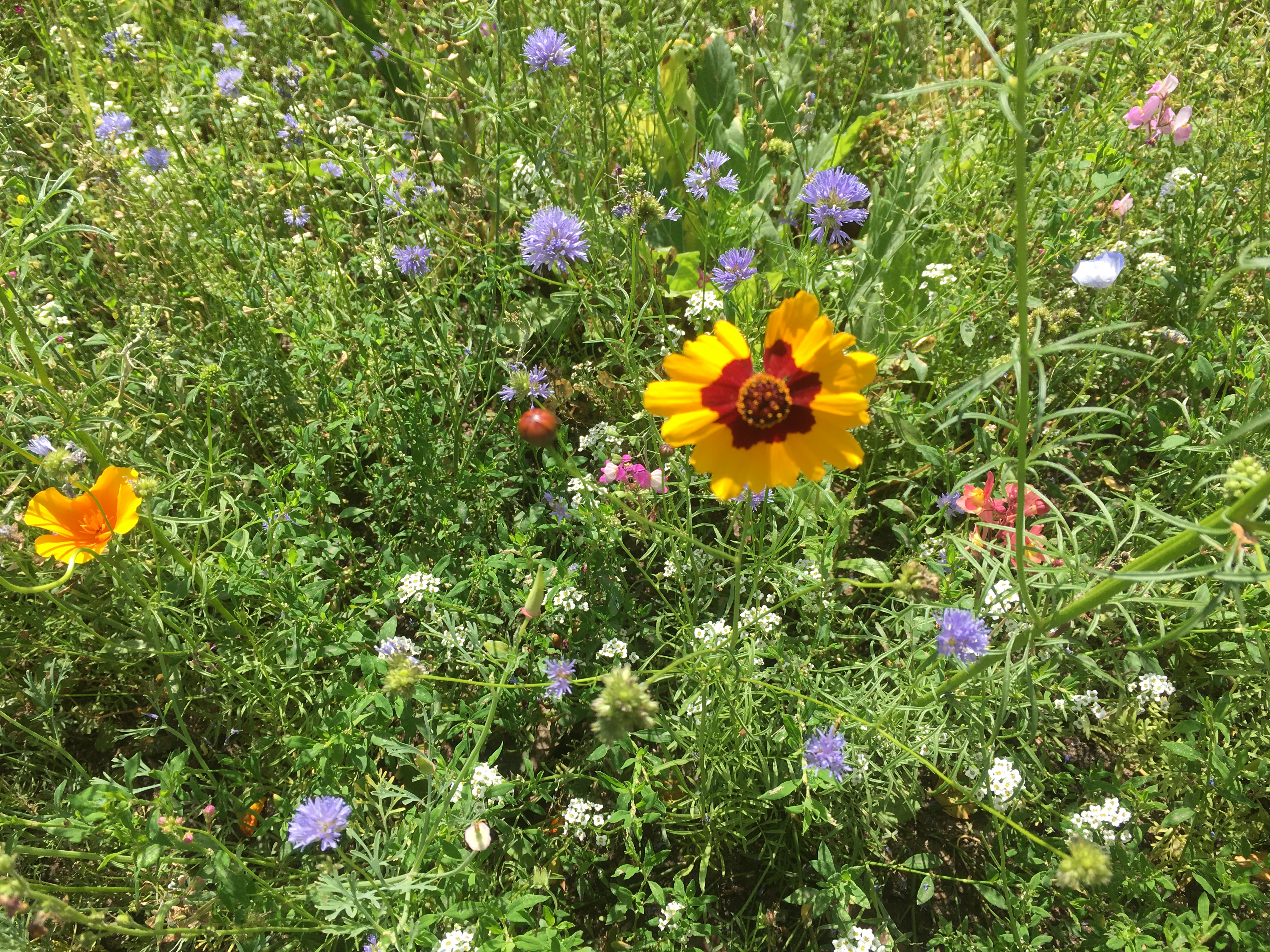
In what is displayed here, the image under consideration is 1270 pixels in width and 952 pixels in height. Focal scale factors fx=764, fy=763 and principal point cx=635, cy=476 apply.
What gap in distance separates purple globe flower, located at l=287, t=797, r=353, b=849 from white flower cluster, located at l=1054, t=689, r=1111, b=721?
65.5 inches

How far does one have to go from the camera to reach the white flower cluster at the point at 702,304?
218 centimetres

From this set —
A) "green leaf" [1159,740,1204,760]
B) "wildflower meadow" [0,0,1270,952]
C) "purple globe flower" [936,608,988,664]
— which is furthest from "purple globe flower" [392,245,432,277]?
"green leaf" [1159,740,1204,760]

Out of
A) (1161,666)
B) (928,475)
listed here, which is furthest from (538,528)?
(1161,666)

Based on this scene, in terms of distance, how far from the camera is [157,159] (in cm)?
252

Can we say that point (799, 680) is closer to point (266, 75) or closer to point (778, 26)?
point (778, 26)

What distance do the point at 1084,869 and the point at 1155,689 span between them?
737mm

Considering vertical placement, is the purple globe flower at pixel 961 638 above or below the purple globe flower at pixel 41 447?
below

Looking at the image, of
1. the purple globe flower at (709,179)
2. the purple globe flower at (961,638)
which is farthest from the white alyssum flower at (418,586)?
the purple globe flower at (709,179)

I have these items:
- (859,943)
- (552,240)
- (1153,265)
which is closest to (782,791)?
(859,943)

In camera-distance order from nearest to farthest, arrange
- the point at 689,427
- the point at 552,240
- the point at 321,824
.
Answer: the point at 689,427 → the point at 321,824 → the point at 552,240

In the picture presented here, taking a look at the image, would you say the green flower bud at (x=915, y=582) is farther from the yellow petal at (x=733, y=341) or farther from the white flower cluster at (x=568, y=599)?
the white flower cluster at (x=568, y=599)

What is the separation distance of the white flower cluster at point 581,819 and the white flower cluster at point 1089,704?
3.84 feet

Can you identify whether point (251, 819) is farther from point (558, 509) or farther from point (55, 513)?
point (558, 509)

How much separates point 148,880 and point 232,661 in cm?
53
